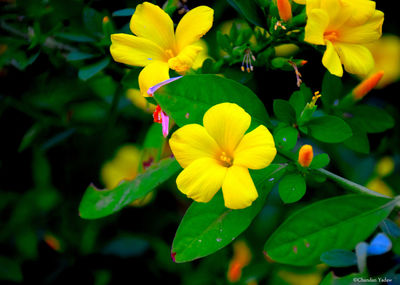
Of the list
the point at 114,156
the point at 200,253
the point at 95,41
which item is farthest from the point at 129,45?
the point at 114,156

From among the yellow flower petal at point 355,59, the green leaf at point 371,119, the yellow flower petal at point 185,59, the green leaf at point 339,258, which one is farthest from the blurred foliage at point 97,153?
the green leaf at point 339,258

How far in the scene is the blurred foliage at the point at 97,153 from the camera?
144 cm

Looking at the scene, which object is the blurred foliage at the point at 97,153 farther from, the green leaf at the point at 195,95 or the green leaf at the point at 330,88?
the green leaf at the point at 195,95

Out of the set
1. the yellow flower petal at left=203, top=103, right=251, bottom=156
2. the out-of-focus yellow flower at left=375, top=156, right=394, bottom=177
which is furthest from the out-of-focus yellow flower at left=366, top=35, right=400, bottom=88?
the yellow flower petal at left=203, top=103, right=251, bottom=156

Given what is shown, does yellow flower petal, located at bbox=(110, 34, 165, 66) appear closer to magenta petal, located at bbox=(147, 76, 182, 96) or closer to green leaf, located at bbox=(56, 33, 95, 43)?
magenta petal, located at bbox=(147, 76, 182, 96)

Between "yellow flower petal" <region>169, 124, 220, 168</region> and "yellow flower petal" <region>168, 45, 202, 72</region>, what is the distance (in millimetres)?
168

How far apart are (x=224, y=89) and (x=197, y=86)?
69 millimetres

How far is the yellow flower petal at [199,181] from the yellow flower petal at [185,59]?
0.82ft

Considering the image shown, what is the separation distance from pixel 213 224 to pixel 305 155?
0.92ft

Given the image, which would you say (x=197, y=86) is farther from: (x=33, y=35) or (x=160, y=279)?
(x=160, y=279)

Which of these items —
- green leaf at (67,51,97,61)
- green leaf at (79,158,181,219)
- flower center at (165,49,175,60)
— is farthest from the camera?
green leaf at (67,51,97,61)

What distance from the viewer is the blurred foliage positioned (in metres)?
1.44

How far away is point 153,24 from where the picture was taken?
1.07 m

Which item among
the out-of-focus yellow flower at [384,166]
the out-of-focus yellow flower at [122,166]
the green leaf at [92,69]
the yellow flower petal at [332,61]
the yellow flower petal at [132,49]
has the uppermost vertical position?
the yellow flower petal at [332,61]
